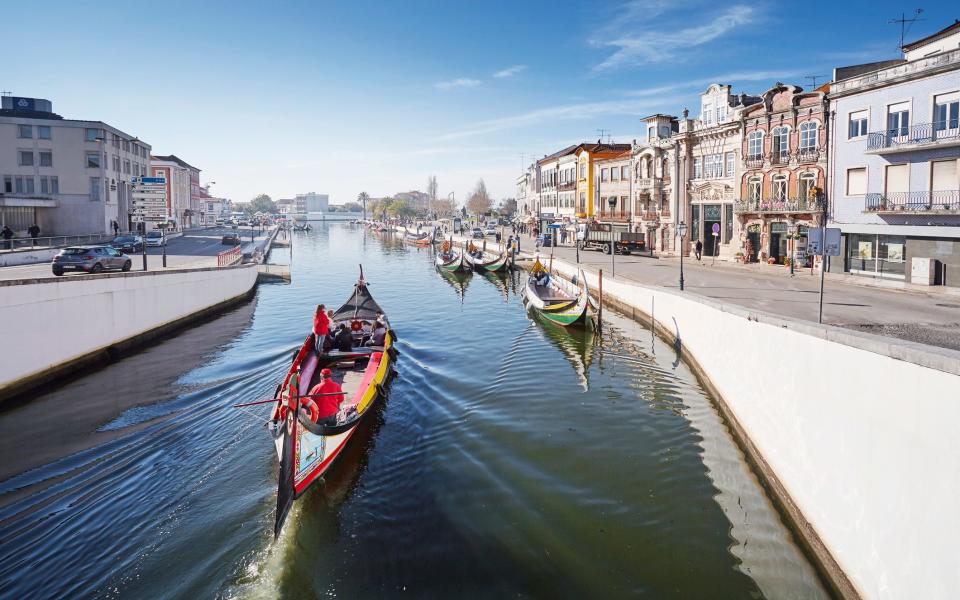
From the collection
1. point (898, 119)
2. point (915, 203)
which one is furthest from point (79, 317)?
point (898, 119)

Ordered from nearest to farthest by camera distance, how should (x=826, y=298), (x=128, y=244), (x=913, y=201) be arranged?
(x=826, y=298) < (x=913, y=201) < (x=128, y=244)

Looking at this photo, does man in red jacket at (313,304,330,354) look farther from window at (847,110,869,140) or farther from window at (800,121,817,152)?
window at (800,121,817,152)

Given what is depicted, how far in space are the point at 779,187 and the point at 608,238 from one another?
2070cm

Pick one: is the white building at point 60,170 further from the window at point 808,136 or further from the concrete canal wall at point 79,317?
the window at point 808,136

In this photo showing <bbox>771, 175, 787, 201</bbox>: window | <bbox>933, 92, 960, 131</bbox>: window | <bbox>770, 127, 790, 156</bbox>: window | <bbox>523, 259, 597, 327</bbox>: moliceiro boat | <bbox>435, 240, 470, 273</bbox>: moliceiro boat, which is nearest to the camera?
<bbox>933, 92, 960, 131</bbox>: window

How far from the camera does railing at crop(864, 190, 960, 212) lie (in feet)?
94.2

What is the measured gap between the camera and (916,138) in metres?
29.9

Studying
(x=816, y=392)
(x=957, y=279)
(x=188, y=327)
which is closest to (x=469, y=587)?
(x=816, y=392)

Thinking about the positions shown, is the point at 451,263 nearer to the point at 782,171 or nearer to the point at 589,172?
the point at 589,172

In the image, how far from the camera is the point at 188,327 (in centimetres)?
3095

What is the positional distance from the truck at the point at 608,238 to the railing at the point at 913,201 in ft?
69.4

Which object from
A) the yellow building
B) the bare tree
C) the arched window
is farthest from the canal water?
the bare tree

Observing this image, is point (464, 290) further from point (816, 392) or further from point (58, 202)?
point (58, 202)

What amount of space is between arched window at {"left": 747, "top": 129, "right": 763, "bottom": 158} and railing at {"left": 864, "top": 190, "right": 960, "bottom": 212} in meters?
11.8
